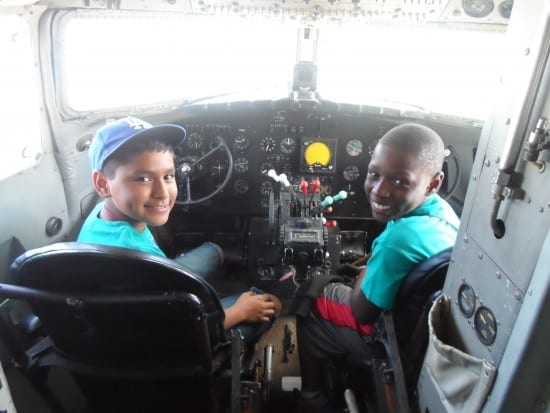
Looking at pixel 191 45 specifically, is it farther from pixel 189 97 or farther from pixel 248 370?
pixel 248 370

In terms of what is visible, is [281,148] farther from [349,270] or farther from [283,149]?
[349,270]

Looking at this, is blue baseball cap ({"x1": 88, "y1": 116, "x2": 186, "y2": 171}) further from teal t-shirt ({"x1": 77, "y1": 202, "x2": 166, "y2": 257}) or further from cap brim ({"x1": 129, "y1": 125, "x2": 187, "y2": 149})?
teal t-shirt ({"x1": 77, "y1": 202, "x2": 166, "y2": 257})

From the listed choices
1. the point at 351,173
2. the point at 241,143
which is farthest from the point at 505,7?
the point at 241,143

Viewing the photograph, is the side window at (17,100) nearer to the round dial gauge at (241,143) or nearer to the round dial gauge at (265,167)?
the round dial gauge at (241,143)

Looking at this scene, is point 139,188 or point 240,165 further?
point 240,165

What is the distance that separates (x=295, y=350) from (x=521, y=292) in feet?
5.15

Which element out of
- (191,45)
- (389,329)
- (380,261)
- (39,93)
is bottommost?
(389,329)

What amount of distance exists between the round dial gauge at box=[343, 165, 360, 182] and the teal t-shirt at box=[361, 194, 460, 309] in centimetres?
125

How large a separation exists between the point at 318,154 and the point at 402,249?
4.43 feet

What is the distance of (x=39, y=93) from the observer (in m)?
1.81

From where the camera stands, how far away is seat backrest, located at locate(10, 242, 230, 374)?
99cm

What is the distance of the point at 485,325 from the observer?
852 millimetres

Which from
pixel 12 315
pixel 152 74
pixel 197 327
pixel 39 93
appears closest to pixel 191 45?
pixel 152 74

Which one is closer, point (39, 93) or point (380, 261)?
point (380, 261)
